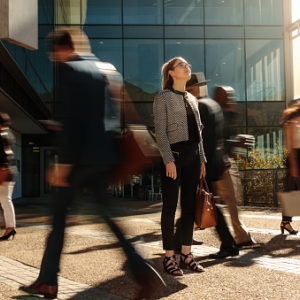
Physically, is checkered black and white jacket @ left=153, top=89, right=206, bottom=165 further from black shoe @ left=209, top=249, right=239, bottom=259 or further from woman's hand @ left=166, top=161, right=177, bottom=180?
black shoe @ left=209, top=249, right=239, bottom=259

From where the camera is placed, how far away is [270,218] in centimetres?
964

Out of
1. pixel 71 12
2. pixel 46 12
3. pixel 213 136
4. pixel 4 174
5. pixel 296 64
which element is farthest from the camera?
pixel 71 12

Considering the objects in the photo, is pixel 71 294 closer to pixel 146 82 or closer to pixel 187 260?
pixel 187 260

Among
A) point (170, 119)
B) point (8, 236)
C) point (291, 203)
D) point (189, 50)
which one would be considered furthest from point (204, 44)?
point (291, 203)

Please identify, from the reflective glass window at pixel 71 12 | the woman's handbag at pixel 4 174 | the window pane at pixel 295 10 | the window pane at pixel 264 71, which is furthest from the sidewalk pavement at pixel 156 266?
the reflective glass window at pixel 71 12

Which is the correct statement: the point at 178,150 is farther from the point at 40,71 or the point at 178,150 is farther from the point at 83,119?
the point at 40,71

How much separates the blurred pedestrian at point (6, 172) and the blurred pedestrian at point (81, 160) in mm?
2885

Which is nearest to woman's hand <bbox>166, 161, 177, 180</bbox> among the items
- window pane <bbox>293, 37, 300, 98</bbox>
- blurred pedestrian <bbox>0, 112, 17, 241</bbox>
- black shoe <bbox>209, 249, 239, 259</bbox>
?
black shoe <bbox>209, 249, 239, 259</bbox>

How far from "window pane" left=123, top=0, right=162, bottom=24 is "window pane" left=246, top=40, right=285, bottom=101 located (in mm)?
4448

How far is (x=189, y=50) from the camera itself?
21.9m

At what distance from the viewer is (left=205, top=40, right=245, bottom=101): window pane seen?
21.8m

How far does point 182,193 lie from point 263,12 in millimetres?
19463

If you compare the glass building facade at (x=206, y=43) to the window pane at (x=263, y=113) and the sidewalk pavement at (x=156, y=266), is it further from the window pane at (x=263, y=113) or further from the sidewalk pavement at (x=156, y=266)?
the sidewalk pavement at (x=156, y=266)

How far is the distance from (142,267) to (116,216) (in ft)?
1.27
